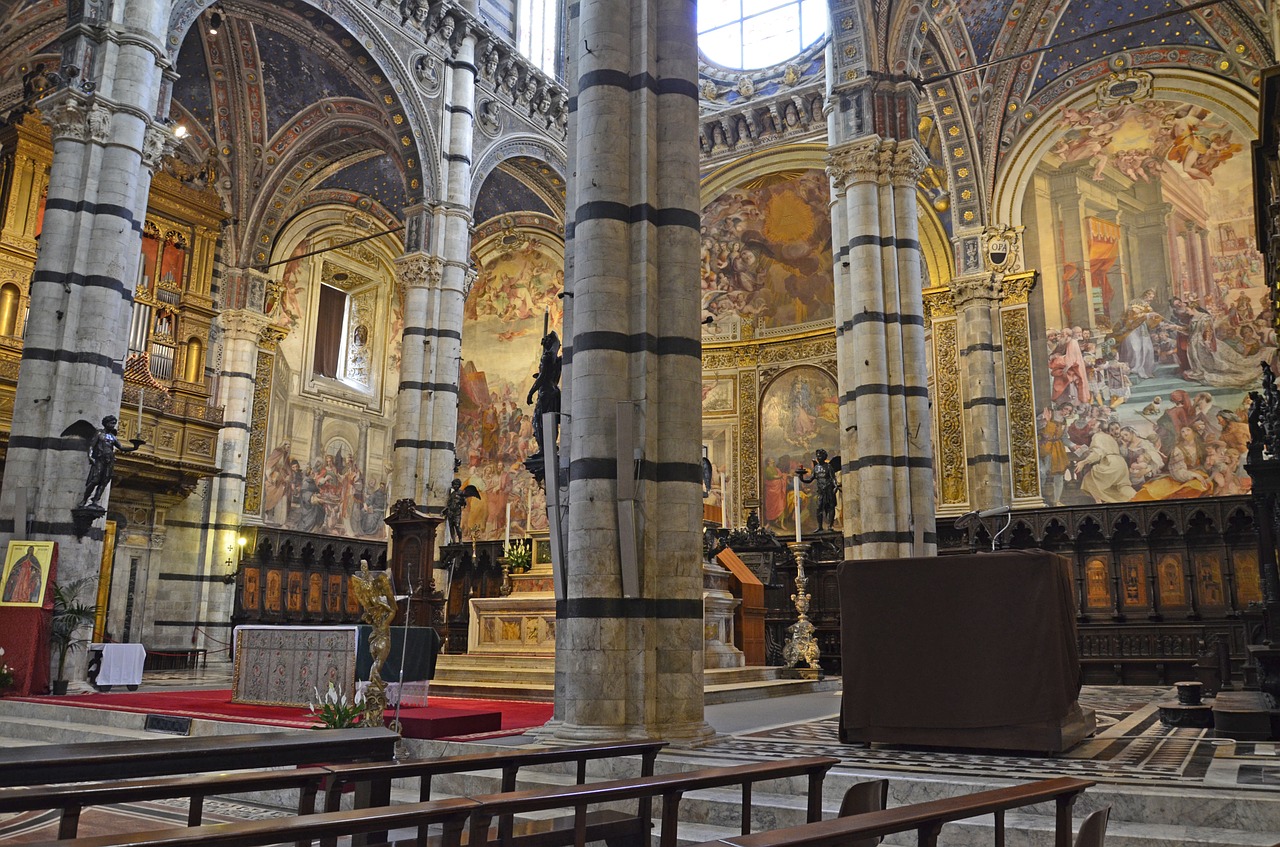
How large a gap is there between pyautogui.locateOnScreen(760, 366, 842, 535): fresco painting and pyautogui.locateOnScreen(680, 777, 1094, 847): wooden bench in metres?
19.2

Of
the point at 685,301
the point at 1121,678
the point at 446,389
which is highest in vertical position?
the point at 446,389

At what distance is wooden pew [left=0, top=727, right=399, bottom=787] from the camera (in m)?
3.53

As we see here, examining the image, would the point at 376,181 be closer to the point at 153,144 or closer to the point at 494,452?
the point at 494,452

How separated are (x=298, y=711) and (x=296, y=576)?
535 inches

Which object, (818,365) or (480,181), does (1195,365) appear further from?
(480,181)

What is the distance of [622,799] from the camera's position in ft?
11.6

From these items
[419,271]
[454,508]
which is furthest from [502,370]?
[454,508]

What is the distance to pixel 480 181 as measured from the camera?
2011cm

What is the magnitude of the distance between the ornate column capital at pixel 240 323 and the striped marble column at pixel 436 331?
5538 mm

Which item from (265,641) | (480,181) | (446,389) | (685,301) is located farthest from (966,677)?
(480,181)

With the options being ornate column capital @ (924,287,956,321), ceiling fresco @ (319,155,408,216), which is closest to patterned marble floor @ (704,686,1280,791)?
ornate column capital @ (924,287,956,321)

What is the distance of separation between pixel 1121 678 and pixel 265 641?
13163mm

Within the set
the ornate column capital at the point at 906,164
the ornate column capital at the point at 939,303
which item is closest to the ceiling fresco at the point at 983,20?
the ornate column capital at the point at 939,303

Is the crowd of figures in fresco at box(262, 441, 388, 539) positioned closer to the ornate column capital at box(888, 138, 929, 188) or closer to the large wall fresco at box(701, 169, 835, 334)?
the large wall fresco at box(701, 169, 835, 334)
